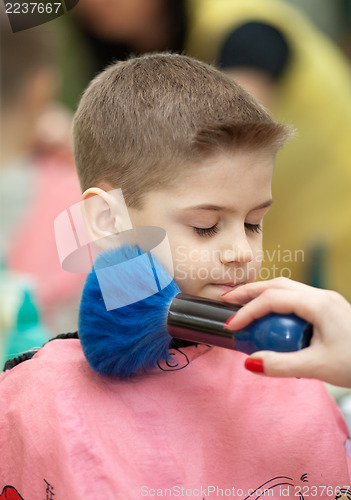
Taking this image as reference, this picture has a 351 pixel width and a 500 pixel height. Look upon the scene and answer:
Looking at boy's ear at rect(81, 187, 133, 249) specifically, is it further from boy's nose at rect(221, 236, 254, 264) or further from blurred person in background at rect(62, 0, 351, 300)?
blurred person in background at rect(62, 0, 351, 300)

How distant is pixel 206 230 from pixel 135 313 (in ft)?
0.39

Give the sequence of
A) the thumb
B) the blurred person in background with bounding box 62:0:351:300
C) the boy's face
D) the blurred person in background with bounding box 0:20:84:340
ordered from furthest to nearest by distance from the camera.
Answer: the blurred person in background with bounding box 62:0:351:300
the blurred person in background with bounding box 0:20:84:340
the boy's face
the thumb

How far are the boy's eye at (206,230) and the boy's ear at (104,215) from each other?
0.08 meters

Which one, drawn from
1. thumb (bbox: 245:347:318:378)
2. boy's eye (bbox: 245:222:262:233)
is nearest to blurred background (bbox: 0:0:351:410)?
boy's eye (bbox: 245:222:262:233)

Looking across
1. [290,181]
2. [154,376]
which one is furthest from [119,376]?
[290,181]

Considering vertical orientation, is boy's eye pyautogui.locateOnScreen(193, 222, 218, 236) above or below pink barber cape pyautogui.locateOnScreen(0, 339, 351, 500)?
above

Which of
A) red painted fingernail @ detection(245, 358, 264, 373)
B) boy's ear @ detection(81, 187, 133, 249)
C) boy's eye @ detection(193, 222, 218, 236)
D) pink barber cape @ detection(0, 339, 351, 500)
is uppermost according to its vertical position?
boy's ear @ detection(81, 187, 133, 249)

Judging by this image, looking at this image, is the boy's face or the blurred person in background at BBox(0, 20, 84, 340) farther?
the blurred person in background at BBox(0, 20, 84, 340)

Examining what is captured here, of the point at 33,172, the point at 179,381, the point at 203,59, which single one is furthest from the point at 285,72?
the point at 179,381

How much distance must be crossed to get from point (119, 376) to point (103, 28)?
3.80 ft

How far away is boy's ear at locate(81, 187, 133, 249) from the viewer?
2.38ft

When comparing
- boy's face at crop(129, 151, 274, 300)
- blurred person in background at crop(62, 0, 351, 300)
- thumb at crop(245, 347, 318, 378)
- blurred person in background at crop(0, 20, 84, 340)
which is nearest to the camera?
thumb at crop(245, 347, 318, 378)

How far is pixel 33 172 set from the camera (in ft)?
5.14

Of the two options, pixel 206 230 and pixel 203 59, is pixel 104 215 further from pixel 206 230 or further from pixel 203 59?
pixel 203 59
